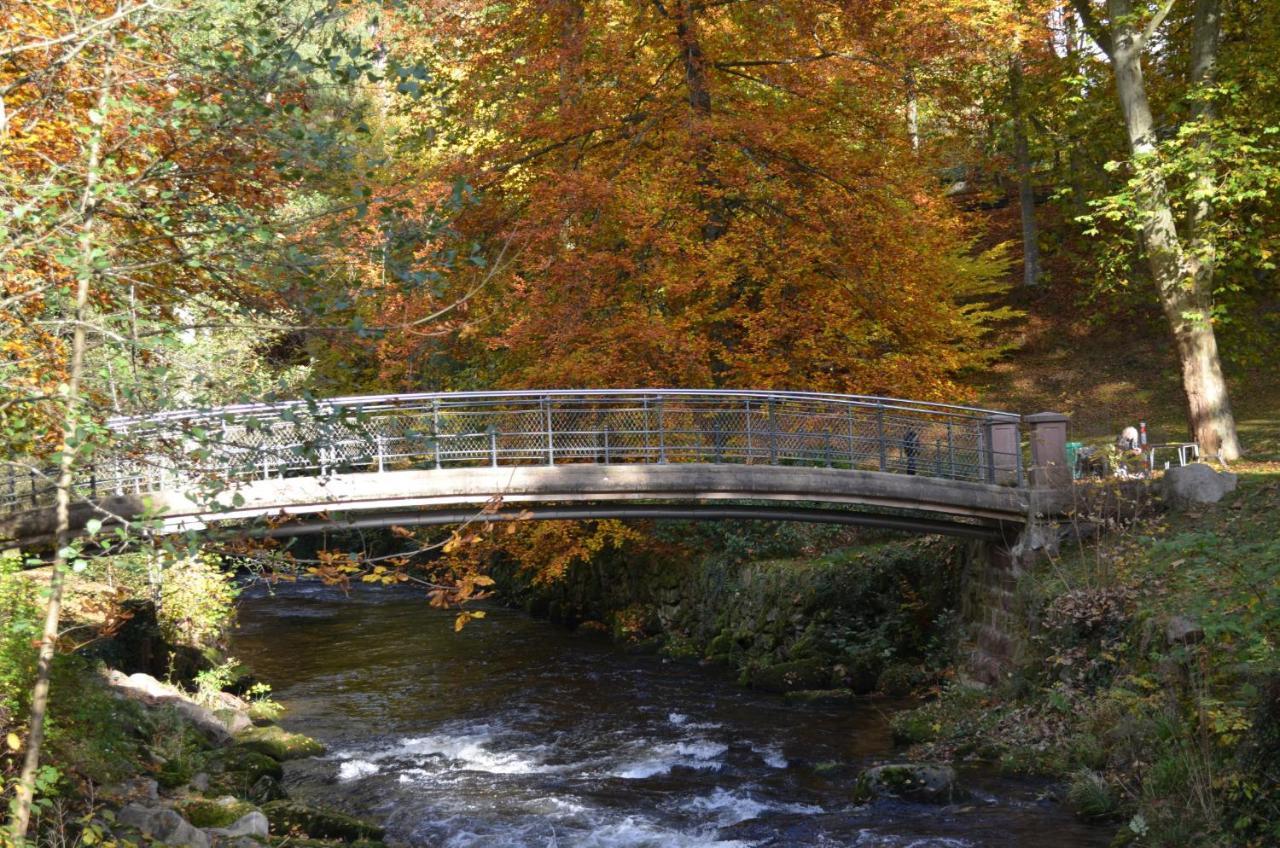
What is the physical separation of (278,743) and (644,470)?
555 centimetres

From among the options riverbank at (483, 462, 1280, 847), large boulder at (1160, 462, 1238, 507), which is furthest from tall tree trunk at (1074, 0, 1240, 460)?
large boulder at (1160, 462, 1238, 507)

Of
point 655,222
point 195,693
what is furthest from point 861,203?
point 195,693

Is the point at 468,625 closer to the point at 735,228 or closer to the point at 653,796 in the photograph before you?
the point at 735,228

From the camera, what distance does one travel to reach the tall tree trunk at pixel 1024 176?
27594 millimetres

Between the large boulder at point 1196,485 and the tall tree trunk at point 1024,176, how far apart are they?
44.6 feet

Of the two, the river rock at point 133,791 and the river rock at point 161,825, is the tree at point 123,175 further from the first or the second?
the river rock at point 133,791

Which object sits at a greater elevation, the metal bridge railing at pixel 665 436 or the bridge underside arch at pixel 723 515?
the metal bridge railing at pixel 665 436

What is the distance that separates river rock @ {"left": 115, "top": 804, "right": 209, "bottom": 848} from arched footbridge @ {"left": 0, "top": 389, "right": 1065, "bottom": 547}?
2.67 metres

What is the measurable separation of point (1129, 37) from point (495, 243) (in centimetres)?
1002

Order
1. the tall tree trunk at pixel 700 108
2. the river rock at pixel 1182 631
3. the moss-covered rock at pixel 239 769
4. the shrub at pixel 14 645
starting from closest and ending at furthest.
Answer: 1. the shrub at pixel 14 645
2. the river rock at pixel 1182 631
3. the moss-covered rock at pixel 239 769
4. the tall tree trunk at pixel 700 108

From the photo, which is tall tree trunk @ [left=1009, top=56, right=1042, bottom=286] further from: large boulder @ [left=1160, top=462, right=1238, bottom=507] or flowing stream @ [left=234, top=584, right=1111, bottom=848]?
flowing stream @ [left=234, top=584, right=1111, bottom=848]

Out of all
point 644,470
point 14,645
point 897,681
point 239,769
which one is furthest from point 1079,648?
point 14,645

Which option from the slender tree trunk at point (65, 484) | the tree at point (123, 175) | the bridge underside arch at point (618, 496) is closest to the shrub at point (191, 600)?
the bridge underside arch at point (618, 496)

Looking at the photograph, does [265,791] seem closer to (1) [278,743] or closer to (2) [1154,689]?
(1) [278,743]
